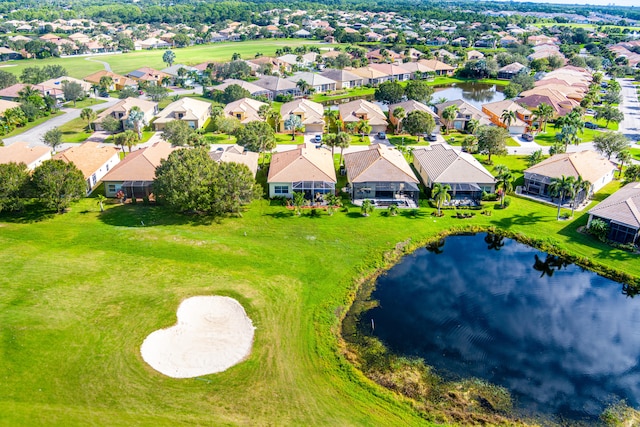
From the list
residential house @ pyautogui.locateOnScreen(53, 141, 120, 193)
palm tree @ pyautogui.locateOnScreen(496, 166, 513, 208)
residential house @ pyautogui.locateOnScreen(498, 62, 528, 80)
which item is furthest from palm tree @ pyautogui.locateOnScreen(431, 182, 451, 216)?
residential house @ pyautogui.locateOnScreen(498, 62, 528, 80)

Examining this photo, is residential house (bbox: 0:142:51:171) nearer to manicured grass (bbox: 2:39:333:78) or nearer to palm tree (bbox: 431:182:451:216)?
palm tree (bbox: 431:182:451:216)

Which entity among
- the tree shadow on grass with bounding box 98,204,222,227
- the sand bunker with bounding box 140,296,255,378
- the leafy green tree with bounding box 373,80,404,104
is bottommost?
the sand bunker with bounding box 140,296,255,378

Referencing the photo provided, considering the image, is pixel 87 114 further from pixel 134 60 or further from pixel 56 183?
pixel 134 60

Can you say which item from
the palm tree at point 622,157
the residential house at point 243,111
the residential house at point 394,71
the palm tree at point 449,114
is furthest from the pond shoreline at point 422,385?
the residential house at point 394,71

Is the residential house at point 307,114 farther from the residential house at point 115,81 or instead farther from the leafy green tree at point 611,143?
the residential house at point 115,81

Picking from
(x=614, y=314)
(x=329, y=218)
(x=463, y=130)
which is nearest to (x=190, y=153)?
(x=329, y=218)

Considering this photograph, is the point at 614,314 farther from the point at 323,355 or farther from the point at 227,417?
the point at 227,417
